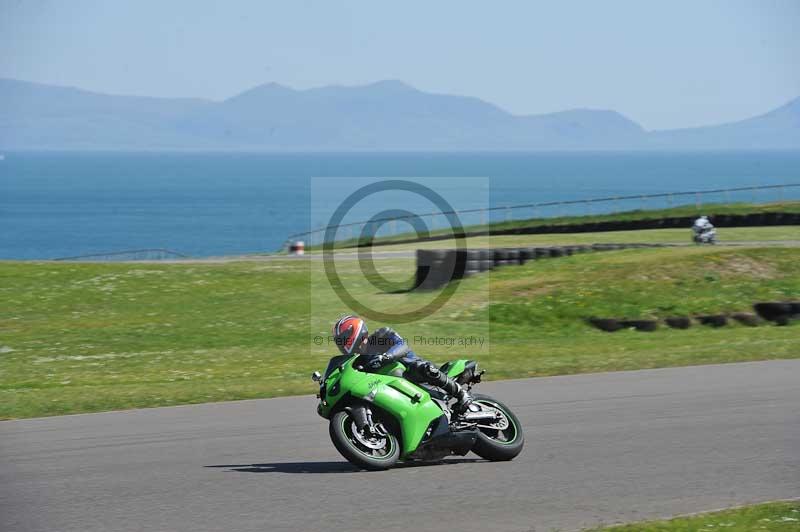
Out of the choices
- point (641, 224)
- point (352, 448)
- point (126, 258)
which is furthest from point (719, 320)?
point (126, 258)

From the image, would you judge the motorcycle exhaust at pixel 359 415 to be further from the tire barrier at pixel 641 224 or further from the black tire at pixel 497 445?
the tire barrier at pixel 641 224

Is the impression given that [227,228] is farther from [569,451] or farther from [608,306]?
[569,451]

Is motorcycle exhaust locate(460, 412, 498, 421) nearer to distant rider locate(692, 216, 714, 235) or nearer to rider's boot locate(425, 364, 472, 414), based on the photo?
rider's boot locate(425, 364, 472, 414)

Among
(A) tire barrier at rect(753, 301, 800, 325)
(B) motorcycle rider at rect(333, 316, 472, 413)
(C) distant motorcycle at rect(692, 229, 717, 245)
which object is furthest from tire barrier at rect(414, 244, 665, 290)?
(B) motorcycle rider at rect(333, 316, 472, 413)

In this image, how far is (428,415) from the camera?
31.8 feet

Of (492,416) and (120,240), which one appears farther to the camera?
(120,240)

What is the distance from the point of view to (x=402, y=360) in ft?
32.3

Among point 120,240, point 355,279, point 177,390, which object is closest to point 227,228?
point 120,240

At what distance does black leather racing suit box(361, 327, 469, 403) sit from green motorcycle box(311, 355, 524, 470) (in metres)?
0.08

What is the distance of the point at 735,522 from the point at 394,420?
10.3ft

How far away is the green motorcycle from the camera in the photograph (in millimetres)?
9422

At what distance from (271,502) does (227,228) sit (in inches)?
6100

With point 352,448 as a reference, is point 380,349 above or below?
above

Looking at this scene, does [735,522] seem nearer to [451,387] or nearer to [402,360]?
[451,387]
